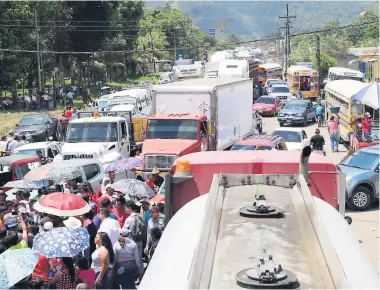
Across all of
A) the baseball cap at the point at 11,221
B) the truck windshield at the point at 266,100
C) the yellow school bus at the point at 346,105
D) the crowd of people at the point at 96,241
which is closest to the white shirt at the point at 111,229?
the crowd of people at the point at 96,241

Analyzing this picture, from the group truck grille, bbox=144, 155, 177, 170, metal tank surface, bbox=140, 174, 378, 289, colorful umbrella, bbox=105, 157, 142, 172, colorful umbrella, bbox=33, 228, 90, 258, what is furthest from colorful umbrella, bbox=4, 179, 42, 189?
metal tank surface, bbox=140, 174, 378, 289

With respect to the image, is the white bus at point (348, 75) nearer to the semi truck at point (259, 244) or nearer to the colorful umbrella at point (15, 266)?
the colorful umbrella at point (15, 266)

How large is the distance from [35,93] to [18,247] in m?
45.5

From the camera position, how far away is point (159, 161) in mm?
19891

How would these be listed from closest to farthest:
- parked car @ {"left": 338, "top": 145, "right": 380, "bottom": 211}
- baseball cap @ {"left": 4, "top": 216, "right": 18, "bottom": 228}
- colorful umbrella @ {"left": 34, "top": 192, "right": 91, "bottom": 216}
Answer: colorful umbrella @ {"left": 34, "top": 192, "right": 91, "bottom": 216} → baseball cap @ {"left": 4, "top": 216, "right": 18, "bottom": 228} → parked car @ {"left": 338, "top": 145, "right": 380, "bottom": 211}

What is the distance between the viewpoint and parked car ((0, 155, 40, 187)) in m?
18.2

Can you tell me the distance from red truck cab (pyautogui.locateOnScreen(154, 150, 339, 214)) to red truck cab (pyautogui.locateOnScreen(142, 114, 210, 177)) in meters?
11.5

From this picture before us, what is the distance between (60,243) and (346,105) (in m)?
22.2

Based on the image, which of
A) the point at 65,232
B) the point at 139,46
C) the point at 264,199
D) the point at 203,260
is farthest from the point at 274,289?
the point at 139,46

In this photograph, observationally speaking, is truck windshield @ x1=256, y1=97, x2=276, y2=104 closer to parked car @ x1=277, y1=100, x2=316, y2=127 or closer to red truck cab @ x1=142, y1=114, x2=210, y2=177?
parked car @ x1=277, y1=100, x2=316, y2=127

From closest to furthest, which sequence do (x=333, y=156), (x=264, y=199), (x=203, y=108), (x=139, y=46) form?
(x=264, y=199), (x=203, y=108), (x=333, y=156), (x=139, y=46)

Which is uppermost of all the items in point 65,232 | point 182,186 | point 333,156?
point 182,186

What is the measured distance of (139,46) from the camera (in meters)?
95.6

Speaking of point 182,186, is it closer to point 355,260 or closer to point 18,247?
point 18,247
